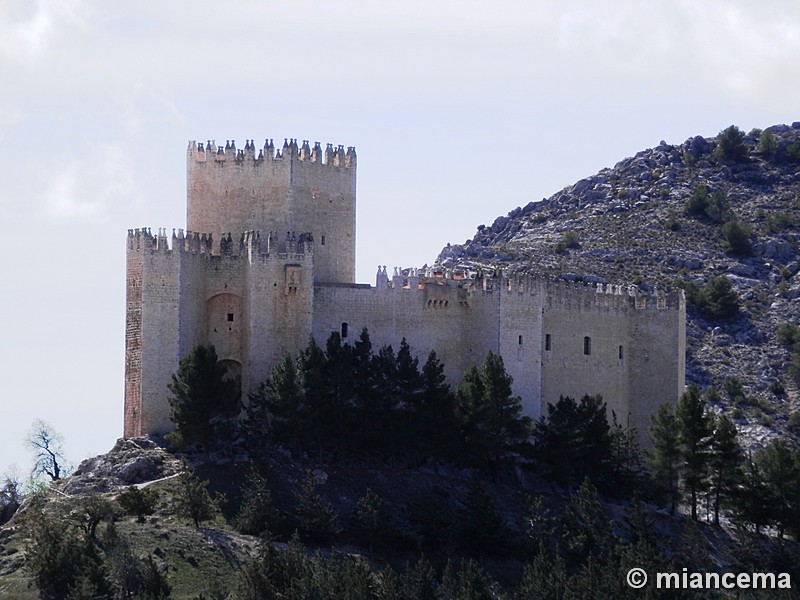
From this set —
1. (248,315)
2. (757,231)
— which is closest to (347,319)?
(248,315)

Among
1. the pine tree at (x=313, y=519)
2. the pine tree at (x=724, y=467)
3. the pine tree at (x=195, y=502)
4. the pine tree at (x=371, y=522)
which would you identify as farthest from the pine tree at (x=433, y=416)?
the pine tree at (x=724, y=467)

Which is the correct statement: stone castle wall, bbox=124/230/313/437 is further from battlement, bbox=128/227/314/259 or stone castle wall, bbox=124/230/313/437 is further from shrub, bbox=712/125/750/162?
shrub, bbox=712/125/750/162

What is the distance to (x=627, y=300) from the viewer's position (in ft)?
259

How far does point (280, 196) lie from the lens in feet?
239

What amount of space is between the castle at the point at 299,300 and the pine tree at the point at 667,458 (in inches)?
165

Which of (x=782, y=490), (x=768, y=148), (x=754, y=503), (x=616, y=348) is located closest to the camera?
(x=754, y=503)

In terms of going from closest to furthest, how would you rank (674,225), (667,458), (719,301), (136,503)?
(136,503)
(667,458)
(719,301)
(674,225)

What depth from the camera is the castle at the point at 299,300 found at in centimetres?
7056

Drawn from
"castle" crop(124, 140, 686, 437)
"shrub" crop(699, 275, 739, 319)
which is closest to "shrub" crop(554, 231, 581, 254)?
"shrub" crop(699, 275, 739, 319)

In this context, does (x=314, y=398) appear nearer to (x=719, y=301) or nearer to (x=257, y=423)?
(x=257, y=423)

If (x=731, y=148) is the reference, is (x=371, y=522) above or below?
below

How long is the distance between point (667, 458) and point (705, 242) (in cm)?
3038

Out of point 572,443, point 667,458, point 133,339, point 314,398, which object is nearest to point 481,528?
point 314,398

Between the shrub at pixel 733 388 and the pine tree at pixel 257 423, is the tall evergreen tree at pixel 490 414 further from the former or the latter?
the shrub at pixel 733 388
